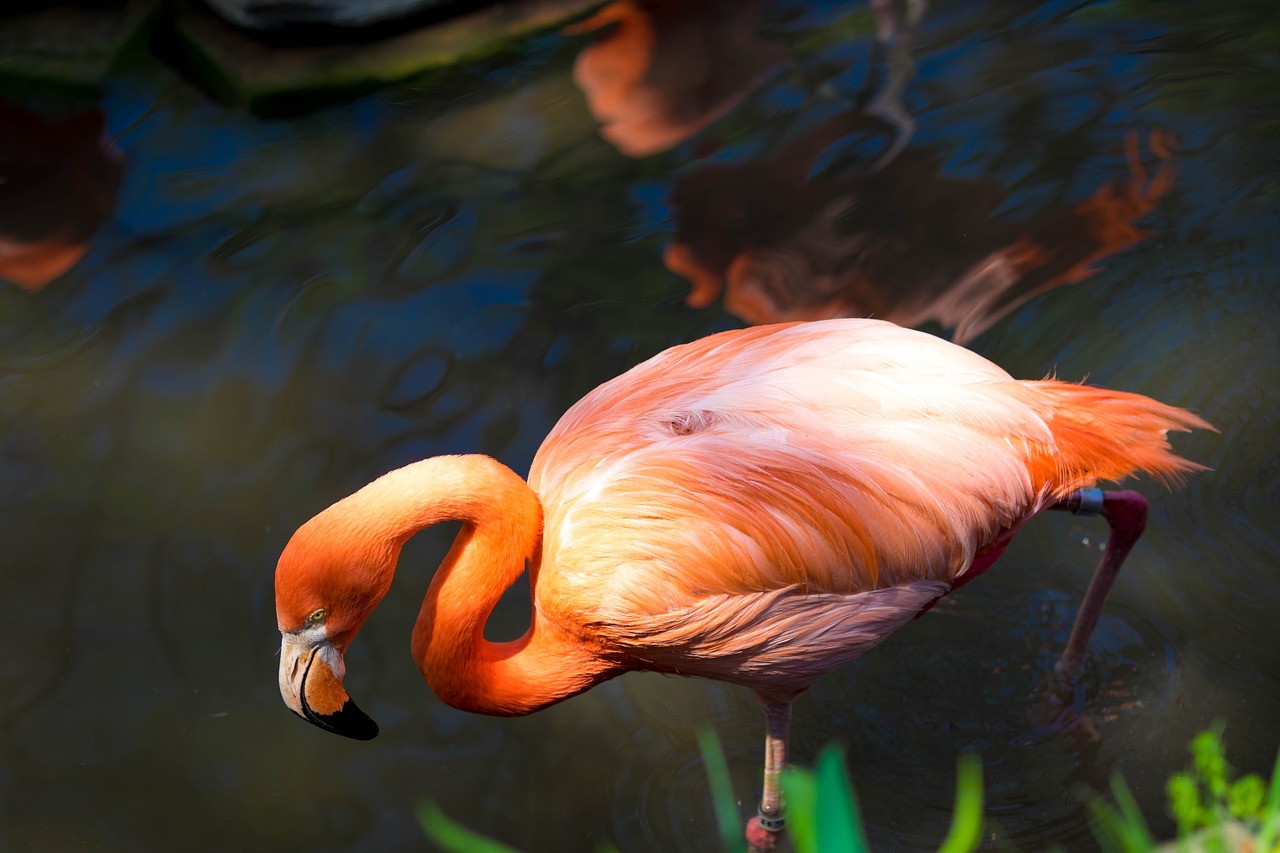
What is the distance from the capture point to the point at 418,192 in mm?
4383

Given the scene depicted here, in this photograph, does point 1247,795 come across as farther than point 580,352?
No

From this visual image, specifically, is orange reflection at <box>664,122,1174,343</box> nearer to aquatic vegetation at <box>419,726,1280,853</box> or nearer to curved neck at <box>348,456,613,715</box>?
curved neck at <box>348,456,613,715</box>

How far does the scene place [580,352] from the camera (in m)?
3.72

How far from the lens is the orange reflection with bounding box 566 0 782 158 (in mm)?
4477

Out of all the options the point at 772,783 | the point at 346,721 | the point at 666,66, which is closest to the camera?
the point at 346,721

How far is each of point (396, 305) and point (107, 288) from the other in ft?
3.57

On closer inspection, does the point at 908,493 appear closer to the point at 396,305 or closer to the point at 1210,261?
the point at 1210,261

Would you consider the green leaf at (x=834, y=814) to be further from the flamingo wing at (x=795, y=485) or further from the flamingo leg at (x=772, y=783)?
the flamingo leg at (x=772, y=783)

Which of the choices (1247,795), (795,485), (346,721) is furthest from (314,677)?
(1247,795)

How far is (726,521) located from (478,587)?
515mm

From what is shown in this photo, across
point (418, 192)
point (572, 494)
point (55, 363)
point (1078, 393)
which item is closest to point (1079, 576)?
point (1078, 393)

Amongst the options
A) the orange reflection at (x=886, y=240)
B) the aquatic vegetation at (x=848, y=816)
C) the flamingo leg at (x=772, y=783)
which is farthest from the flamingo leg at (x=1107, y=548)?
the aquatic vegetation at (x=848, y=816)

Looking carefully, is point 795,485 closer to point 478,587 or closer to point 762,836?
point 478,587

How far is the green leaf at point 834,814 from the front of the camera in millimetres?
859
